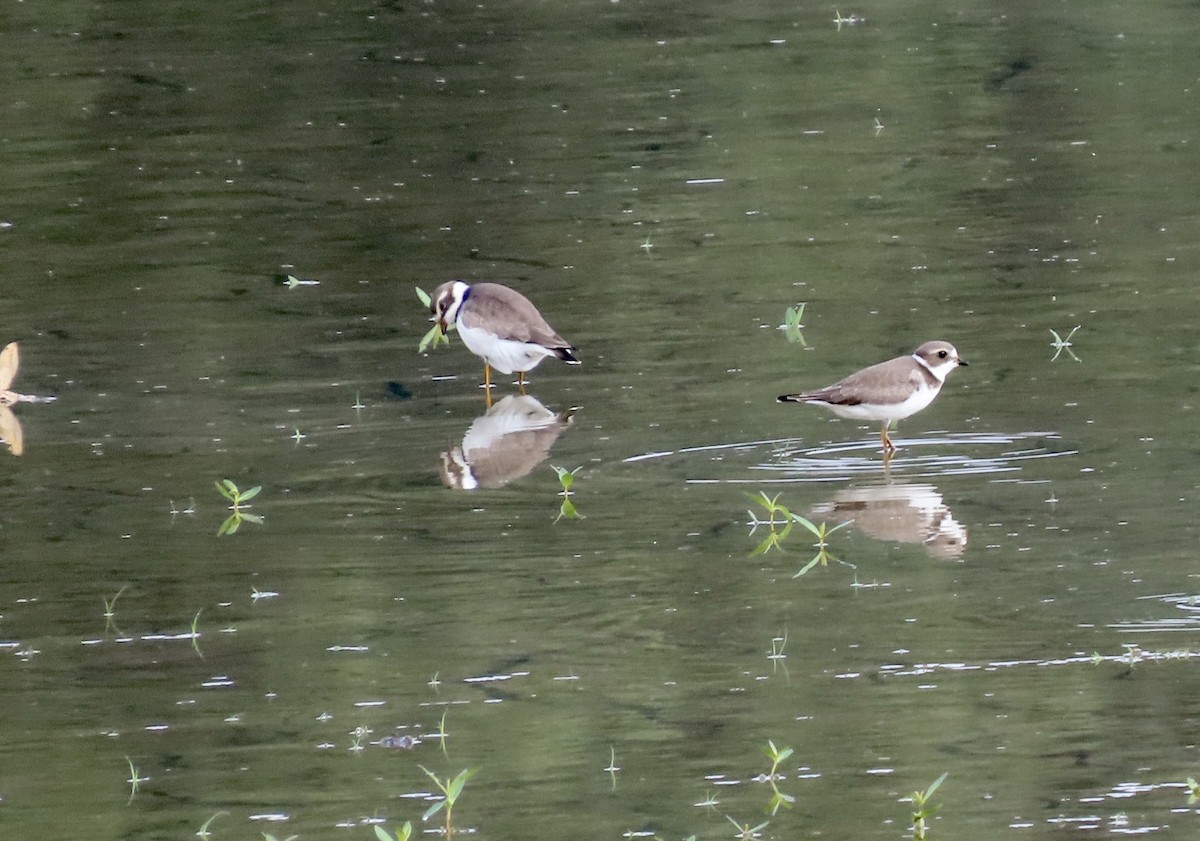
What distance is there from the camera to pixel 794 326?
12.9m

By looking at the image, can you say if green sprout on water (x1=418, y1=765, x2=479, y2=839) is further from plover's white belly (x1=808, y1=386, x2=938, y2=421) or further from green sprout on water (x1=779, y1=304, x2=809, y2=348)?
green sprout on water (x1=779, y1=304, x2=809, y2=348)

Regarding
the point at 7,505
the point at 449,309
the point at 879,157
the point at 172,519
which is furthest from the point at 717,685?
the point at 879,157

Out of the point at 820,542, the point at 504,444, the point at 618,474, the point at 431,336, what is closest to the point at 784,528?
the point at 820,542

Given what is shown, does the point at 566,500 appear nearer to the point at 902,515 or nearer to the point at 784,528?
the point at 784,528

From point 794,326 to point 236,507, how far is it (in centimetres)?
403

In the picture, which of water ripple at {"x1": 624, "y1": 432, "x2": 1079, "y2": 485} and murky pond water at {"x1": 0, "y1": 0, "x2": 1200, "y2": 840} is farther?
water ripple at {"x1": 624, "y1": 432, "x2": 1079, "y2": 485}

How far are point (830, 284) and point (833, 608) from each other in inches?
237

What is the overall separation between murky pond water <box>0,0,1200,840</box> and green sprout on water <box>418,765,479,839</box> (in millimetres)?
57

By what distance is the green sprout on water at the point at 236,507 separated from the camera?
9.80 metres

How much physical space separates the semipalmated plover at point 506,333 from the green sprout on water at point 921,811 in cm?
598

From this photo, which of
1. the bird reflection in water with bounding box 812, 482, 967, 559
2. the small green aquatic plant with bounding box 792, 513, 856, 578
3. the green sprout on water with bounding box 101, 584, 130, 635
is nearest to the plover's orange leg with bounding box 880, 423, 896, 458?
the bird reflection in water with bounding box 812, 482, 967, 559

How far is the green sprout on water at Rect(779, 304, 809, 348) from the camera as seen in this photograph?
12734mm

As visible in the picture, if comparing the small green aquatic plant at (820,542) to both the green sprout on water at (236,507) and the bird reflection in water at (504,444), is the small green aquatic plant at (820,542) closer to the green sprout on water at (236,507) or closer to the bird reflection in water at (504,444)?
the bird reflection in water at (504,444)

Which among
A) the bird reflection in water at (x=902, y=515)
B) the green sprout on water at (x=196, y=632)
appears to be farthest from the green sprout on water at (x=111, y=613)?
the bird reflection in water at (x=902, y=515)
